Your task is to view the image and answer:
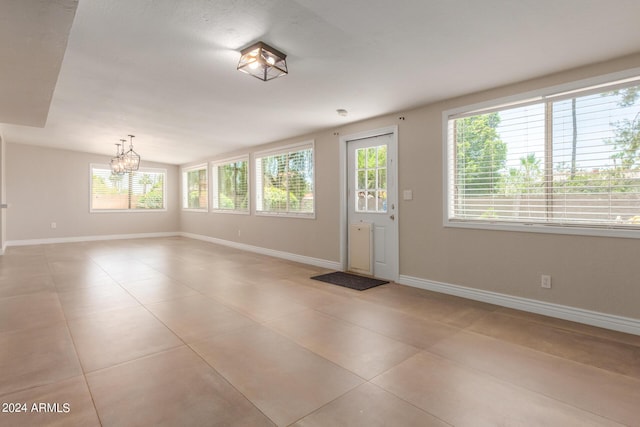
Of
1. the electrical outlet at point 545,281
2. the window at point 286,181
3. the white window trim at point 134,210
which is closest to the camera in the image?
the electrical outlet at point 545,281

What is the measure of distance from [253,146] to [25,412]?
600 cm

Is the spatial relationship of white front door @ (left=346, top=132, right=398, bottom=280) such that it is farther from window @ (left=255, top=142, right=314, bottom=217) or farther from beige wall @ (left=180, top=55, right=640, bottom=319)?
window @ (left=255, top=142, right=314, bottom=217)

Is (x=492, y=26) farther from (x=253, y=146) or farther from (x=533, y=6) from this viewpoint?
(x=253, y=146)

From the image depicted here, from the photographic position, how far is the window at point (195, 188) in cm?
915

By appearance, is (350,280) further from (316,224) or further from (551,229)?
(551,229)

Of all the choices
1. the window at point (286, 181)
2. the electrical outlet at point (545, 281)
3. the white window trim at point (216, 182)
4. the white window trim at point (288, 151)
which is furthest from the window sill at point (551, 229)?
the white window trim at point (216, 182)

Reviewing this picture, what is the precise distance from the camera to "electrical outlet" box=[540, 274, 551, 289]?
3152mm

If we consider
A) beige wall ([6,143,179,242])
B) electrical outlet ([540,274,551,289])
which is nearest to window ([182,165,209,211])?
beige wall ([6,143,179,242])

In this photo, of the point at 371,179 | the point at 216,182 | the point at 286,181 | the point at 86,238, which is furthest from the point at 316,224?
the point at 86,238

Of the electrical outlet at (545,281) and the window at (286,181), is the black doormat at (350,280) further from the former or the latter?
the electrical outlet at (545,281)

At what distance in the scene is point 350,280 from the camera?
459cm

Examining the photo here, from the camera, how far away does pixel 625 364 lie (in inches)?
86.7

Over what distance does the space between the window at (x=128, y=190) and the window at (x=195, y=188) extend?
26.1 inches

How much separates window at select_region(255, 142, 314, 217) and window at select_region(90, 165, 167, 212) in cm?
462
